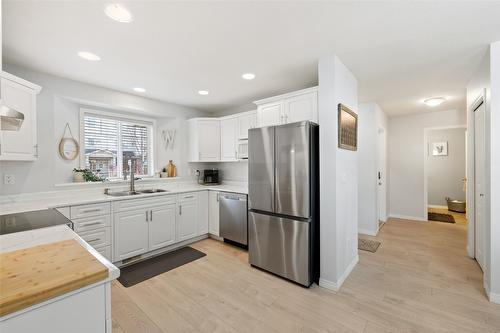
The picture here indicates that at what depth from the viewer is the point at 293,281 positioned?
253 centimetres

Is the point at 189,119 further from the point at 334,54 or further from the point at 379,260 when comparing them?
the point at 379,260

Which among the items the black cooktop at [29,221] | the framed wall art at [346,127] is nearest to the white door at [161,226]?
the black cooktop at [29,221]

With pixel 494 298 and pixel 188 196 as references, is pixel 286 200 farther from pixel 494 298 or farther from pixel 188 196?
pixel 494 298

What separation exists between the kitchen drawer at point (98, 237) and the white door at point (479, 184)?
4.49 metres

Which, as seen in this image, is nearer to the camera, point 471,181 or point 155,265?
point 155,265

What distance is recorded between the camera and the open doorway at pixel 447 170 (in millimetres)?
5996

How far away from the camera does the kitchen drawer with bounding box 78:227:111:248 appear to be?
259 cm

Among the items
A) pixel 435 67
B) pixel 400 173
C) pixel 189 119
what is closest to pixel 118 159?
pixel 189 119

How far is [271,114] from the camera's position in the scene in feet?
10.2

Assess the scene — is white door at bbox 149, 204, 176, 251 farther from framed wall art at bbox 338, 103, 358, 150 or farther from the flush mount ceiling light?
the flush mount ceiling light

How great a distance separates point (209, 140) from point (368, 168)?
124 inches

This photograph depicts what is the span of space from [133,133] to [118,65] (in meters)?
1.65

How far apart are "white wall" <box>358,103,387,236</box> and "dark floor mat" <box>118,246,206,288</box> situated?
10.1 feet

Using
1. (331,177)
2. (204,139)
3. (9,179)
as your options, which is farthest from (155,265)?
(331,177)
